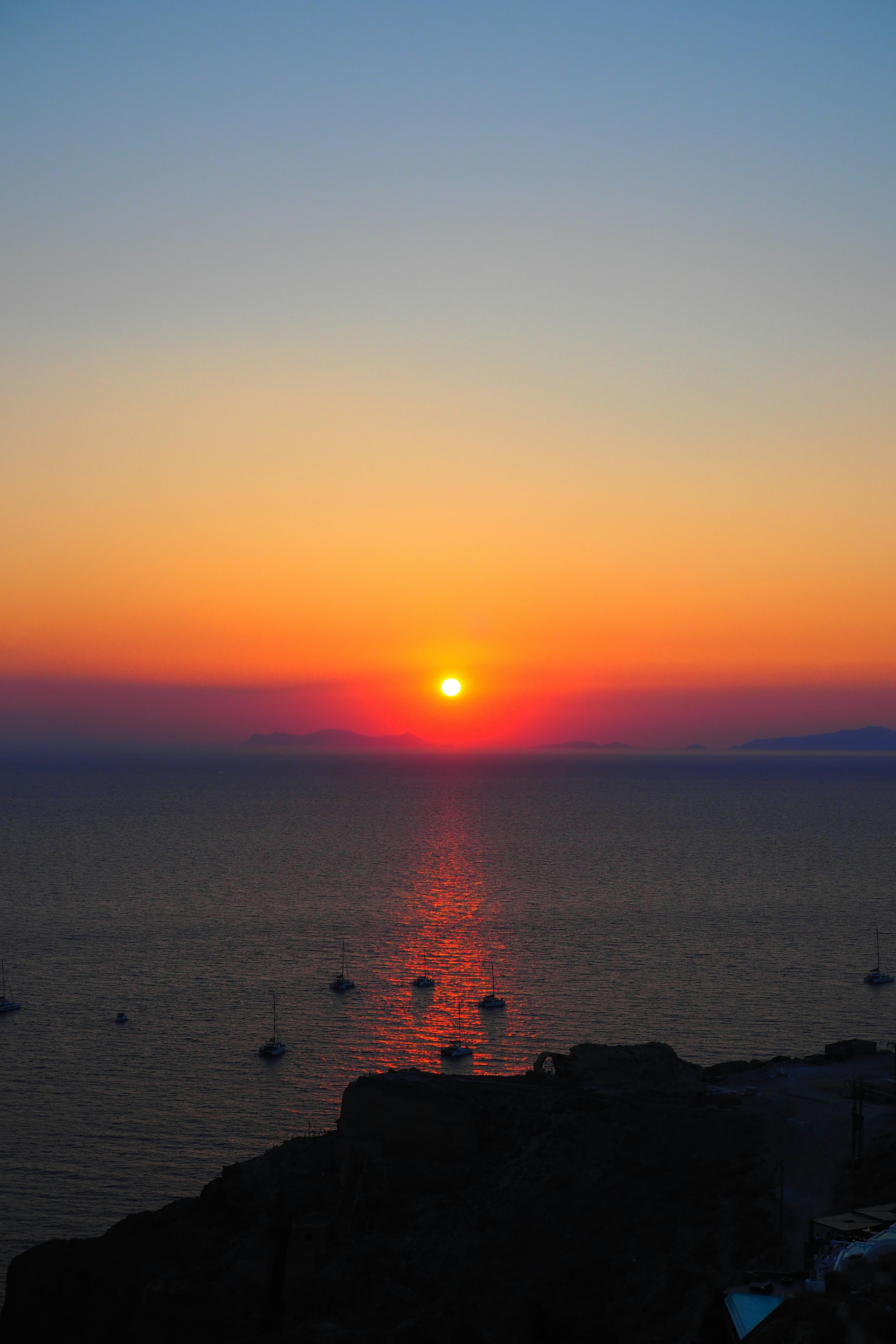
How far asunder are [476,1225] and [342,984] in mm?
40923

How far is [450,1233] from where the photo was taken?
3653cm

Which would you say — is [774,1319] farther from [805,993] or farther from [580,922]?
[580,922]

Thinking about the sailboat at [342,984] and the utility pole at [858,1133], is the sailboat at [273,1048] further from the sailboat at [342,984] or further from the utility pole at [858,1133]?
the utility pole at [858,1133]

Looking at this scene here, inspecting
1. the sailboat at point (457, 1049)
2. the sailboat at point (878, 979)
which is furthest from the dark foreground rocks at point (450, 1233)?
the sailboat at point (878, 979)

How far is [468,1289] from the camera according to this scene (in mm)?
33375

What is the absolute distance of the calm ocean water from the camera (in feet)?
169

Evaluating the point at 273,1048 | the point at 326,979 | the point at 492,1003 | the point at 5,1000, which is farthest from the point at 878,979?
the point at 5,1000

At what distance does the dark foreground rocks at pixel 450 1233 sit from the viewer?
102ft

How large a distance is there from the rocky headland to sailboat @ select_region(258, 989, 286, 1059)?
1945cm

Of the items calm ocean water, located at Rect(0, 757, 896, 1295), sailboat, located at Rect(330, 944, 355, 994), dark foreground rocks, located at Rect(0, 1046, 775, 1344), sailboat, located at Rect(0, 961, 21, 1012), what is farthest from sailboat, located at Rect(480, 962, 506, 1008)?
sailboat, located at Rect(0, 961, 21, 1012)

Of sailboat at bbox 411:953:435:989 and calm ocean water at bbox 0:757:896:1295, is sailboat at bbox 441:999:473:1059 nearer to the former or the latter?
calm ocean water at bbox 0:757:896:1295

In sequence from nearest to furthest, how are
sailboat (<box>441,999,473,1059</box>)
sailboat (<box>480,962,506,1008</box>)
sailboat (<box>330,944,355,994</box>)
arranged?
1. sailboat (<box>441,999,473,1059</box>)
2. sailboat (<box>480,962,506,1008</box>)
3. sailboat (<box>330,944,355,994</box>)

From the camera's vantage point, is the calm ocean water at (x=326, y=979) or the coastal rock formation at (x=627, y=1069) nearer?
the coastal rock formation at (x=627, y=1069)

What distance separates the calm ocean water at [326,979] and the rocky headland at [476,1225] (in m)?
6.93
